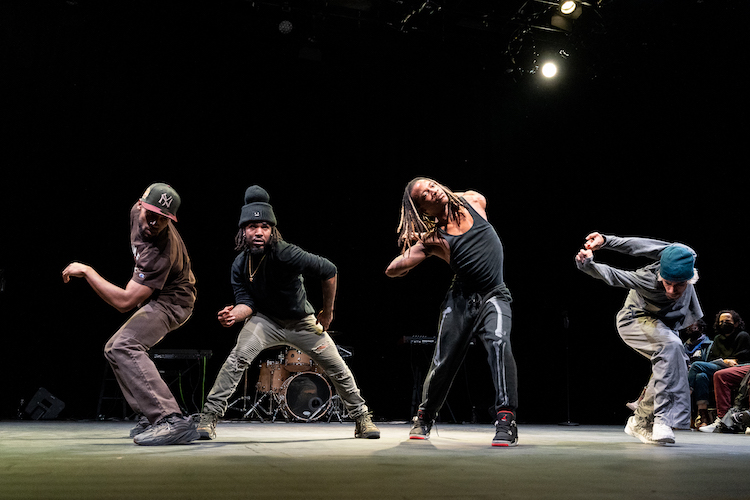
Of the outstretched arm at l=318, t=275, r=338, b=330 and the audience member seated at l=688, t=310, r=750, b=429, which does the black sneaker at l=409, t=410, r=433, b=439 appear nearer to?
the outstretched arm at l=318, t=275, r=338, b=330

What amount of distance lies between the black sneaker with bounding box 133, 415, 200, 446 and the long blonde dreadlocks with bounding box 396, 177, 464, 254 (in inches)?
64.5

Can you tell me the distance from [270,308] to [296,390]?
13.6 feet

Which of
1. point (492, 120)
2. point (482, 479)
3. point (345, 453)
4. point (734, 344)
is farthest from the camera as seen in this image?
point (492, 120)

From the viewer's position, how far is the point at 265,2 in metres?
7.52

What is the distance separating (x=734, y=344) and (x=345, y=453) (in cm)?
619

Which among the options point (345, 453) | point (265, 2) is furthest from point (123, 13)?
point (345, 453)

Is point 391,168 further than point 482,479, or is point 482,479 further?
point 391,168

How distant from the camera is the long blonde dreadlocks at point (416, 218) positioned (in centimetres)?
406

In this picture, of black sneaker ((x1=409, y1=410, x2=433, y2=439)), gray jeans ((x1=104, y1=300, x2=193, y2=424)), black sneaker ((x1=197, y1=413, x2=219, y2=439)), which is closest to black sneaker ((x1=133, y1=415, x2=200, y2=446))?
gray jeans ((x1=104, y1=300, x2=193, y2=424))

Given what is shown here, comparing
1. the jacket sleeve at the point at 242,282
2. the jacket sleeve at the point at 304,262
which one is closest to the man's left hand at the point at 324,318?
the jacket sleeve at the point at 304,262

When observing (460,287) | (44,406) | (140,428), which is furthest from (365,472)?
(44,406)

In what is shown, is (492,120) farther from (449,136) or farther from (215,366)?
(215,366)

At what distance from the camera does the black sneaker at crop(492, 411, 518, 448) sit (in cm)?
360

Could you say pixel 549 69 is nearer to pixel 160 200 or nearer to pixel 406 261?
pixel 406 261
